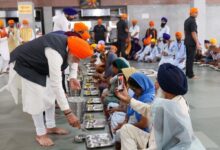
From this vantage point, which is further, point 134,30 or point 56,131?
point 134,30

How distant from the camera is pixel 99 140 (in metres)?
3.28

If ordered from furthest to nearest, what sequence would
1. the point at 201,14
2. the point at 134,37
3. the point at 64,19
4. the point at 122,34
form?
the point at 134,37 → the point at 201,14 → the point at 122,34 → the point at 64,19

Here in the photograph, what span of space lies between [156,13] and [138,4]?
35.3 inches

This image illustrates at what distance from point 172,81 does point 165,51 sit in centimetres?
689

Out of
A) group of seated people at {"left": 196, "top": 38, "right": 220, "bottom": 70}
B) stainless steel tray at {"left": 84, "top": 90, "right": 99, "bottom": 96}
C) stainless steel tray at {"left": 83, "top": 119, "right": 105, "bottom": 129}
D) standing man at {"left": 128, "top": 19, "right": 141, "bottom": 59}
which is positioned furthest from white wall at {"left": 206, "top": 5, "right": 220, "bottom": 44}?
stainless steel tray at {"left": 83, "top": 119, "right": 105, "bottom": 129}

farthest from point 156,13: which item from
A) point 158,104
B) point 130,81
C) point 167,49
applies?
point 158,104

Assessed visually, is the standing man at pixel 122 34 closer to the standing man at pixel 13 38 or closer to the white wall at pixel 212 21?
Result: the standing man at pixel 13 38

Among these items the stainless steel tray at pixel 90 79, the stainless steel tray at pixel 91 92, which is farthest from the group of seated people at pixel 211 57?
the stainless steel tray at pixel 91 92

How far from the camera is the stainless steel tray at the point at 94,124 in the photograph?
12.3ft

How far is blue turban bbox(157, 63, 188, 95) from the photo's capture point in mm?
1781

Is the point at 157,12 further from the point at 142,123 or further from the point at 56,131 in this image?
the point at 142,123

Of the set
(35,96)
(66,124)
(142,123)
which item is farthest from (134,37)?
(142,123)

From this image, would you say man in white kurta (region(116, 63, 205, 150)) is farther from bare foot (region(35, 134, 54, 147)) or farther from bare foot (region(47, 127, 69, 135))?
bare foot (region(47, 127, 69, 135))

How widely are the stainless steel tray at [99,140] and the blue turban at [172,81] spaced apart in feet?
5.05
